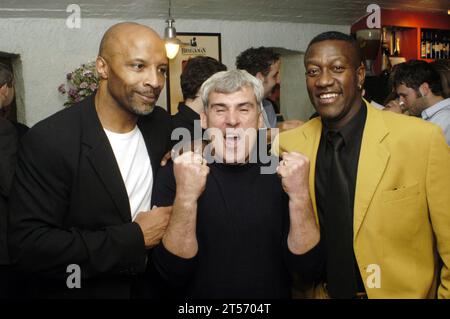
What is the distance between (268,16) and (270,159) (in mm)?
5250

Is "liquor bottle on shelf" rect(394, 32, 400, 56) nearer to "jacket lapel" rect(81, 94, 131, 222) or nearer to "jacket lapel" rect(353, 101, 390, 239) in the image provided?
"jacket lapel" rect(353, 101, 390, 239)

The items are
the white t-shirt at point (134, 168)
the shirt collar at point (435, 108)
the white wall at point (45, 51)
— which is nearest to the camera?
the white t-shirt at point (134, 168)

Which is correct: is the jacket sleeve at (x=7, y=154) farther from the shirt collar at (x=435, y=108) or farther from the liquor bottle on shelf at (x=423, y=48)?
the liquor bottle on shelf at (x=423, y=48)

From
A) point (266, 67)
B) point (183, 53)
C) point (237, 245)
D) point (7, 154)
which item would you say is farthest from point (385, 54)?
point (237, 245)

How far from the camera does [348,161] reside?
5.73 ft

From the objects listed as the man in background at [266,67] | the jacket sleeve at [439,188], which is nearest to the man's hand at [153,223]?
the jacket sleeve at [439,188]

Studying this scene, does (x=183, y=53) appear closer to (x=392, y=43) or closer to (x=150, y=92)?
(x=392, y=43)

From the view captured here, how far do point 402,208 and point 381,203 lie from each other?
0.08 m

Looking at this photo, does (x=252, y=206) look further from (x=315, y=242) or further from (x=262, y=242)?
(x=315, y=242)

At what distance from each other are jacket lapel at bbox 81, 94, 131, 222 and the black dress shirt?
28.3 inches

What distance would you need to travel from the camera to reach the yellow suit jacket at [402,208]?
64.7 inches

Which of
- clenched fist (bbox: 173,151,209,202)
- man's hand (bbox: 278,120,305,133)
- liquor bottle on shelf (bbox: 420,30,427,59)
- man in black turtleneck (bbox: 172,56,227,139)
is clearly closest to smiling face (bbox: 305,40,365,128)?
clenched fist (bbox: 173,151,209,202)
